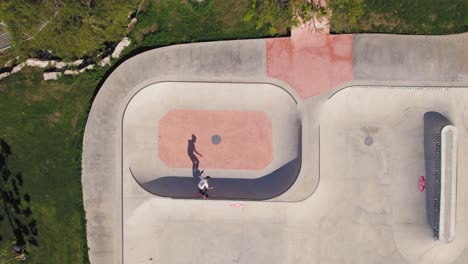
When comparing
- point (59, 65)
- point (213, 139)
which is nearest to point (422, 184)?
point (213, 139)

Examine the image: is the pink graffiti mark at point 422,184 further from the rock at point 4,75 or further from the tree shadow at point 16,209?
the rock at point 4,75

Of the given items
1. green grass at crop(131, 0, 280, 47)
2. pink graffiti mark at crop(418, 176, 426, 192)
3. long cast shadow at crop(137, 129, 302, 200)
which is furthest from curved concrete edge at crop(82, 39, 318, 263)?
pink graffiti mark at crop(418, 176, 426, 192)

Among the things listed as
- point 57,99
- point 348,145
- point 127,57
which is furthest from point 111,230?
point 348,145

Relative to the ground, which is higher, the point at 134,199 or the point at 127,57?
the point at 127,57

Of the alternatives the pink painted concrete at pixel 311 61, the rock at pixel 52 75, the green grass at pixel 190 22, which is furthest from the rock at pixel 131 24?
the pink painted concrete at pixel 311 61

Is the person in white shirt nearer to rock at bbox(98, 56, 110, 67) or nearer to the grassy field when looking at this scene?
the grassy field

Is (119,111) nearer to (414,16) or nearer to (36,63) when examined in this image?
(36,63)

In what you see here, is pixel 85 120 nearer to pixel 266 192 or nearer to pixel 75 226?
pixel 75 226
